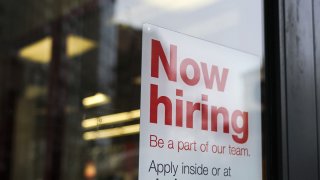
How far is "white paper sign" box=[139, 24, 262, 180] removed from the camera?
187 centimetres

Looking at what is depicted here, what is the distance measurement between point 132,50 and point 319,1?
3.90 feet

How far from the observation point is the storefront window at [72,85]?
1.46 meters

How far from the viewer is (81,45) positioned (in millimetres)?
1669

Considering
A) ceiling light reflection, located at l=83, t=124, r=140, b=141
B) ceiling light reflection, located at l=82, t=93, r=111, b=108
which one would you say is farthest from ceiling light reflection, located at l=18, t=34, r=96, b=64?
ceiling light reflection, located at l=83, t=124, r=140, b=141

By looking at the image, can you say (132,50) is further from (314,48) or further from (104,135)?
(314,48)

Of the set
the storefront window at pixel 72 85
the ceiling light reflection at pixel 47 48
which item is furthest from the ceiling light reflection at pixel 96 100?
the ceiling light reflection at pixel 47 48

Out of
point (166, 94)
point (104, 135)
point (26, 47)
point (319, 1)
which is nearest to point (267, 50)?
point (319, 1)

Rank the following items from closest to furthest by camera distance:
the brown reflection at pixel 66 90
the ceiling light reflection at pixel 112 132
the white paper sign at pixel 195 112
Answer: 1. the brown reflection at pixel 66 90
2. the ceiling light reflection at pixel 112 132
3. the white paper sign at pixel 195 112

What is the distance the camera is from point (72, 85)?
5.31 ft

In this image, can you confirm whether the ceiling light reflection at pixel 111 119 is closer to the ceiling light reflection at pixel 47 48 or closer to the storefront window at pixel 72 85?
the storefront window at pixel 72 85

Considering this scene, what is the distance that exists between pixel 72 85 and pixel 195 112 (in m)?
0.55

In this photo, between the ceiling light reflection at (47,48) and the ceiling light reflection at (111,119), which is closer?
the ceiling light reflection at (47,48)

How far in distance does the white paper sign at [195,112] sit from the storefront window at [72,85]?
0.17 ft

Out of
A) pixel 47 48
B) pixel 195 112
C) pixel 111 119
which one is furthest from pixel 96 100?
pixel 195 112
